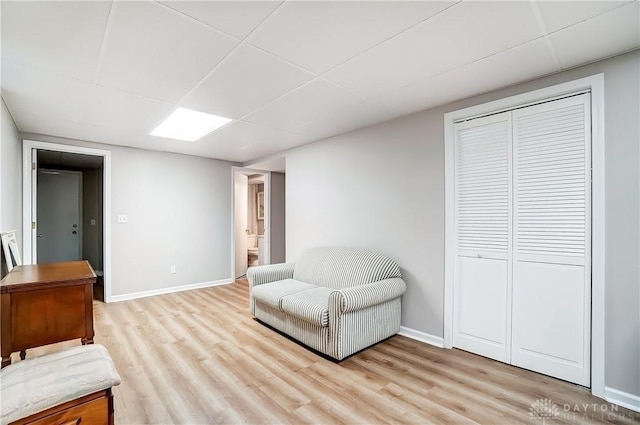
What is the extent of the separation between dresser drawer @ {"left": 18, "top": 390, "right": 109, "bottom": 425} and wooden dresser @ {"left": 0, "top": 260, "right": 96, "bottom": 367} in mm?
929

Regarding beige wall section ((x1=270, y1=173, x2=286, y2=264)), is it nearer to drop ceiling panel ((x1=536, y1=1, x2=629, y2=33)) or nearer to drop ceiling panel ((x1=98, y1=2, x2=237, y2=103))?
drop ceiling panel ((x1=98, y1=2, x2=237, y2=103))

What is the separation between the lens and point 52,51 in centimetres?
192

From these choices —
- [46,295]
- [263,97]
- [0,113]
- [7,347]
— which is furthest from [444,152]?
[0,113]

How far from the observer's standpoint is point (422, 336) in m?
3.00

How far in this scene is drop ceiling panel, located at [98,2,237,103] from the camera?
63.7 inches

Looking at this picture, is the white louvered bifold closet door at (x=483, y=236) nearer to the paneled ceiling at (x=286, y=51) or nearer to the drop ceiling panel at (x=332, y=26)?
the paneled ceiling at (x=286, y=51)

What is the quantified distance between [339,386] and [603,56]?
9.80ft

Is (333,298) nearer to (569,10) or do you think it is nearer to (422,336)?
(422,336)

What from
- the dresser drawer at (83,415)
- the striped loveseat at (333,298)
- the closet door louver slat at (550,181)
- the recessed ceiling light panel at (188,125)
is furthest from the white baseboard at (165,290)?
the closet door louver slat at (550,181)

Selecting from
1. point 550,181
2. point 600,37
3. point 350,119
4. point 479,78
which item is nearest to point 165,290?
point 350,119

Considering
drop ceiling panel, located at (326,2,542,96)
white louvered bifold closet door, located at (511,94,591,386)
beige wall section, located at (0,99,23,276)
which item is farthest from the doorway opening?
white louvered bifold closet door, located at (511,94,591,386)

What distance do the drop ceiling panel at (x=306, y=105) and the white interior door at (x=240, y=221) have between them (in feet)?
8.76

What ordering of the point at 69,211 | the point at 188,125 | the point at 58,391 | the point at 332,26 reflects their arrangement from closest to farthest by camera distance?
the point at 58,391, the point at 332,26, the point at 188,125, the point at 69,211

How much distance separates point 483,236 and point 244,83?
2474 millimetres
